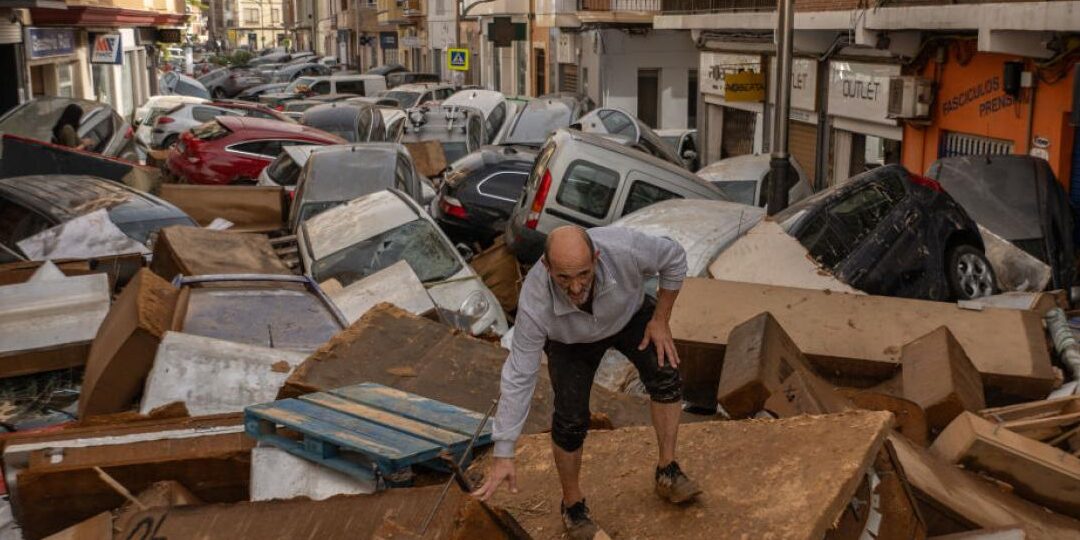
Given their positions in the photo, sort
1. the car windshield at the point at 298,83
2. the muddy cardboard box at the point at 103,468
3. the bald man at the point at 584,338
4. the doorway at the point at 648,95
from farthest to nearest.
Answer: the car windshield at the point at 298,83
the doorway at the point at 648,95
the muddy cardboard box at the point at 103,468
the bald man at the point at 584,338

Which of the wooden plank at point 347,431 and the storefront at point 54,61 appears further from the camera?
the storefront at point 54,61

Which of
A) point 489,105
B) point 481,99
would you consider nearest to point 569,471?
point 489,105

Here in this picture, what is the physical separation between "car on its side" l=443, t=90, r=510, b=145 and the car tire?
557 inches

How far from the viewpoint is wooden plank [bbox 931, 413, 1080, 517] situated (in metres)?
5.34

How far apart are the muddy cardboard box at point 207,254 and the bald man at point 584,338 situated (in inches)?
194

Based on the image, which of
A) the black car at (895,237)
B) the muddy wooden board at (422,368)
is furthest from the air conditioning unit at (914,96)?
the muddy wooden board at (422,368)

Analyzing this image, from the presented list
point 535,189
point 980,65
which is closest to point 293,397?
point 535,189

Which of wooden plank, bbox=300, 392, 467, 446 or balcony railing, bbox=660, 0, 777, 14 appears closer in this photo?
wooden plank, bbox=300, 392, 467, 446

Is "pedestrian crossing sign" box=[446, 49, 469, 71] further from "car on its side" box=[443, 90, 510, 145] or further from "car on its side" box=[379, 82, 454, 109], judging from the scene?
"car on its side" box=[443, 90, 510, 145]

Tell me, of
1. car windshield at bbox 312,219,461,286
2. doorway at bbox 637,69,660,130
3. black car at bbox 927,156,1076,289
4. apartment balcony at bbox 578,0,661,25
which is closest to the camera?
car windshield at bbox 312,219,461,286

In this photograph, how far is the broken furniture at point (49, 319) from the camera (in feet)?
24.0

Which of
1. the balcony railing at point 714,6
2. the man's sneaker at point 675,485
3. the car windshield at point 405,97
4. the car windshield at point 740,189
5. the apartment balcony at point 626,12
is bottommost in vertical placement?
the car windshield at point 405,97

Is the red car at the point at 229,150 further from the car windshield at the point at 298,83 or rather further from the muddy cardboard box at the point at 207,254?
the car windshield at the point at 298,83

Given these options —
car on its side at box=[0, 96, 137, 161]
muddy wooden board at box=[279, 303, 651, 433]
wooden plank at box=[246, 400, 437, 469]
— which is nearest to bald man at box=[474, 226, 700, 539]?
wooden plank at box=[246, 400, 437, 469]
